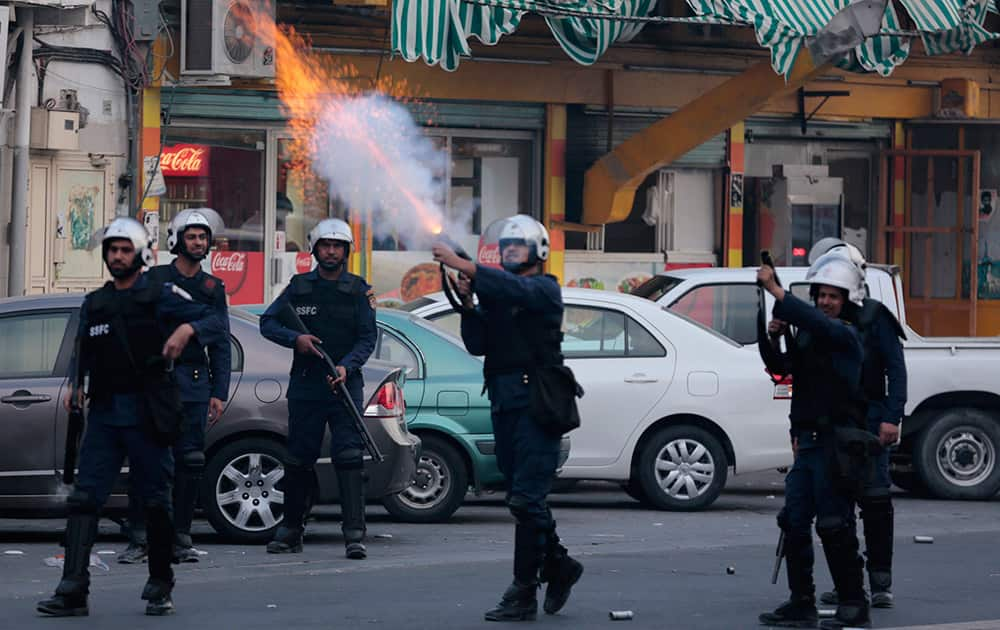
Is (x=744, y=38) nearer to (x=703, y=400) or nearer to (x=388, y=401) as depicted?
(x=703, y=400)

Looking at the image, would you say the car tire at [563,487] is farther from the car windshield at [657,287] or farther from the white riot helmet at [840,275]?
the white riot helmet at [840,275]

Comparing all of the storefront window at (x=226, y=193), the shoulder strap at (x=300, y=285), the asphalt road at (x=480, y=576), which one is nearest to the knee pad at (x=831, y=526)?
the asphalt road at (x=480, y=576)

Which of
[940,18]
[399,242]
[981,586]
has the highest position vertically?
[940,18]

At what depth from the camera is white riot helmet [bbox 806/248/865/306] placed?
334 inches

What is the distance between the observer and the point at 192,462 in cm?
1027

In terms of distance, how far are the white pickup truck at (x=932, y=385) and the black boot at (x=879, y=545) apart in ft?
18.8

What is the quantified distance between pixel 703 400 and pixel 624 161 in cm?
833

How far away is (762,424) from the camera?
13914mm

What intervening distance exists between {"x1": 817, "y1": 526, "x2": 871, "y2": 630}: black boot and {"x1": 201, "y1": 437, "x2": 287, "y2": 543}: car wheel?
13.0 feet

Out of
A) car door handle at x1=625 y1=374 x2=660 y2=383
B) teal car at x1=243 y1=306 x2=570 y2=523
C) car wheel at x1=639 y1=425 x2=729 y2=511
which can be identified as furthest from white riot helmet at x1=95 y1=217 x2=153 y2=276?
car wheel at x1=639 y1=425 x2=729 y2=511

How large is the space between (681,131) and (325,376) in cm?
1147

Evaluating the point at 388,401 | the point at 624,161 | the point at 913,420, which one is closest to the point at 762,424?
the point at 913,420

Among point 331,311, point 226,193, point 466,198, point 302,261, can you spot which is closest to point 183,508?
point 331,311

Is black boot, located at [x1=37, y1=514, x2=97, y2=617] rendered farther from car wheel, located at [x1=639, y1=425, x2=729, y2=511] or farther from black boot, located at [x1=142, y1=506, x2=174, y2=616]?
→ car wheel, located at [x1=639, y1=425, x2=729, y2=511]
